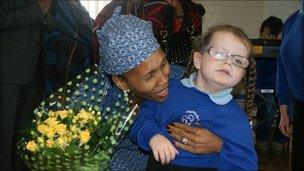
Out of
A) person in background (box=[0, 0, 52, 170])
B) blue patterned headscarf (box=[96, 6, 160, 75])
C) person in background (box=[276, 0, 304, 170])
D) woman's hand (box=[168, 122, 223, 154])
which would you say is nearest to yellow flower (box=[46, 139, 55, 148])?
blue patterned headscarf (box=[96, 6, 160, 75])

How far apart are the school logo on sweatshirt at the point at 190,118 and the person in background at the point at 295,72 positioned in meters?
0.90

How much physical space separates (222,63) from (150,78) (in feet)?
0.79

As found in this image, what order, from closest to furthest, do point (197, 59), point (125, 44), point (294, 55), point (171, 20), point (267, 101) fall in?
point (125, 44), point (197, 59), point (171, 20), point (294, 55), point (267, 101)

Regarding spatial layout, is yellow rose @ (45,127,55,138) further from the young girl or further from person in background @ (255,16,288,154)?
person in background @ (255,16,288,154)

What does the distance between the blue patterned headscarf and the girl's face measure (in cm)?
20

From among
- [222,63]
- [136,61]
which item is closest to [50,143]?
[136,61]

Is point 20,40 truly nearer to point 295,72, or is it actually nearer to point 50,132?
point 50,132

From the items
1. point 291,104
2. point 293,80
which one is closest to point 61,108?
point 293,80

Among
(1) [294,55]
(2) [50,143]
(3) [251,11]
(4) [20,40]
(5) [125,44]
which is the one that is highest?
(5) [125,44]

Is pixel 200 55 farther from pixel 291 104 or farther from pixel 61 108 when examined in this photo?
pixel 291 104

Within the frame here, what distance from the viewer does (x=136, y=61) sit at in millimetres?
1306

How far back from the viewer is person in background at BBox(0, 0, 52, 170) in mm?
2094

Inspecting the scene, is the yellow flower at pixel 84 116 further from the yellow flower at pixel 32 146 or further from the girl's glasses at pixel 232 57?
the girl's glasses at pixel 232 57

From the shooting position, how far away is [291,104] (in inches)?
100
